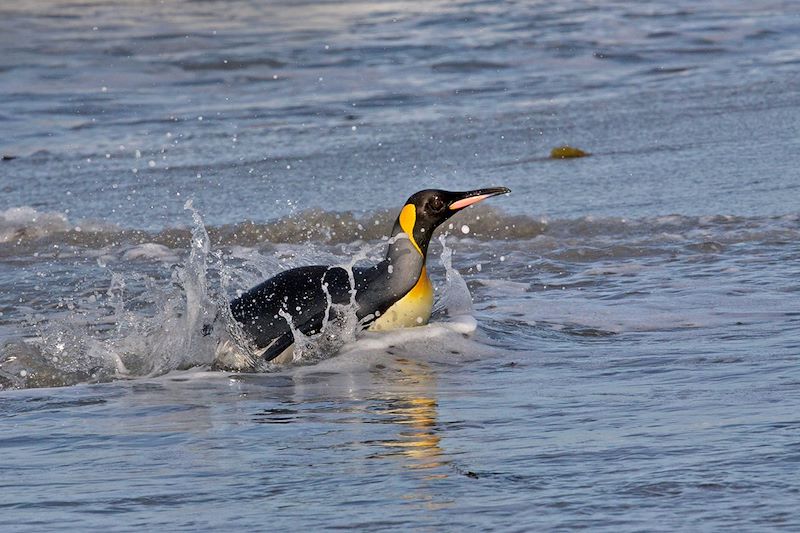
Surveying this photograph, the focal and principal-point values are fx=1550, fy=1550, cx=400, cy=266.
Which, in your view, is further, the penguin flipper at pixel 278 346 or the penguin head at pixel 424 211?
the penguin head at pixel 424 211

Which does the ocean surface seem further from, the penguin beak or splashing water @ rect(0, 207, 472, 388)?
the penguin beak

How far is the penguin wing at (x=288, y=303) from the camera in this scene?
21.5 ft

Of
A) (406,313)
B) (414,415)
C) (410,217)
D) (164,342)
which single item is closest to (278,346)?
(164,342)

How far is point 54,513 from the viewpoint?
13.8 feet

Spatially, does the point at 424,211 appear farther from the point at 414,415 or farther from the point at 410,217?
the point at 414,415

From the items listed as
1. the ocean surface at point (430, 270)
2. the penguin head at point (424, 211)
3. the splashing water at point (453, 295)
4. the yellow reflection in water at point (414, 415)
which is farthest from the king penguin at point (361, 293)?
the yellow reflection in water at point (414, 415)

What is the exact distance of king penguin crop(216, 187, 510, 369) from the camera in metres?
6.57

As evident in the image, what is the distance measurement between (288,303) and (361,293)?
0.33 meters

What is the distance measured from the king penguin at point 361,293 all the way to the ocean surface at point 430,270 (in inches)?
5.4

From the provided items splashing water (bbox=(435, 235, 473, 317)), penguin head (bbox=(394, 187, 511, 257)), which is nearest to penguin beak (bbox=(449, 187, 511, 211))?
penguin head (bbox=(394, 187, 511, 257))

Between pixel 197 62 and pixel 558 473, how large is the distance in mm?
13566

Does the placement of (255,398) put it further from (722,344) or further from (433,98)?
(433,98)

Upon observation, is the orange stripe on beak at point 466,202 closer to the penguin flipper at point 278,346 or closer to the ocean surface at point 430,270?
the ocean surface at point 430,270

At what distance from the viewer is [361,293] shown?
→ 6.80m
